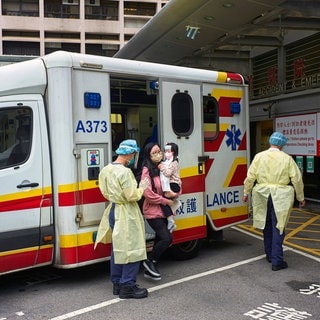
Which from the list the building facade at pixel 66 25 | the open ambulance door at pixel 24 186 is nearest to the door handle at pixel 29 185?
the open ambulance door at pixel 24 186

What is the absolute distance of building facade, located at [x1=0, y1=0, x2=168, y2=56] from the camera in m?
46.3

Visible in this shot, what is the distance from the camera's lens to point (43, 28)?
46406mm

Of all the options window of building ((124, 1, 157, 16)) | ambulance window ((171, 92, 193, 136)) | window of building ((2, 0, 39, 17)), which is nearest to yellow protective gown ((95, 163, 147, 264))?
ambulance window ((171, 92, 193, 136))

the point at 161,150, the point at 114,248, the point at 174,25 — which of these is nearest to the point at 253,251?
the point at 161,150

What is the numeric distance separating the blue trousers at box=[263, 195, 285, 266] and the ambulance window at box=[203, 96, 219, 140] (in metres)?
1.25

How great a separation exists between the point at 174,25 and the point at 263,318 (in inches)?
339

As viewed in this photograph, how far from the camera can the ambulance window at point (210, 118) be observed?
6715 mm

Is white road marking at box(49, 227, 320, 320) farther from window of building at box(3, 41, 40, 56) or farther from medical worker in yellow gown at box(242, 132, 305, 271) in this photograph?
window of building at box(3, 41, 40, 56)

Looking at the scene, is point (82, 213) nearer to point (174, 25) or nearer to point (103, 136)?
point (103, 136)

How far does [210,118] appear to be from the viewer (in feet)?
22.3

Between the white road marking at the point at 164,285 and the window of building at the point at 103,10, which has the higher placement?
the window of building at the point at 103,10

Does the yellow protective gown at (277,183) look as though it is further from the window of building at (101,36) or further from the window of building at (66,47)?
the window of building at (101,36)

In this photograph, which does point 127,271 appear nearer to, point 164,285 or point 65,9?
point 164,285

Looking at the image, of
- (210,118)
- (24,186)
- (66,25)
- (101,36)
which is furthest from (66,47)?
(24,186)
